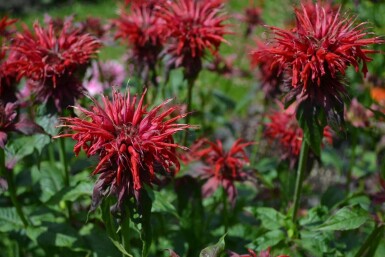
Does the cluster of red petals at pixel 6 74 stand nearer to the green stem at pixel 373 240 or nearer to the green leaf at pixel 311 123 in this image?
the green leaf at pixel 311 123

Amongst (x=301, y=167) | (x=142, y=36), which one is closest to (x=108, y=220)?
(x=301, y=167)

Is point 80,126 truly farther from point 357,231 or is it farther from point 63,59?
point 357,231

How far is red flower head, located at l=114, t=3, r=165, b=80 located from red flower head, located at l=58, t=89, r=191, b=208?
913 millimetres

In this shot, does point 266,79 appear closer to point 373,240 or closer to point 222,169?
point 222,169

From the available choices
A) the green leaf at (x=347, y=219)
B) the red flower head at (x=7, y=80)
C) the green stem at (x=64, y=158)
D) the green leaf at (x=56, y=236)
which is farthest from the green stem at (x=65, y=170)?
the green leaf at (x=347, y=219)

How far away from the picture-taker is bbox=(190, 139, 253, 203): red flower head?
2.08 metres

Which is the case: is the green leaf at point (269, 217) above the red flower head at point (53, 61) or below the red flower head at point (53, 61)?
below

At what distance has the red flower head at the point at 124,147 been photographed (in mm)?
1391

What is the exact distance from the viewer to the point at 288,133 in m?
2.22

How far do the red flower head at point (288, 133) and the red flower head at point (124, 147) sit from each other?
84 centimetres

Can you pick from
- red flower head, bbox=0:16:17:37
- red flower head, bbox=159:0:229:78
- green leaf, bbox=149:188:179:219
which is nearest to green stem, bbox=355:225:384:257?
green leaf, bbox=149:188:179:219

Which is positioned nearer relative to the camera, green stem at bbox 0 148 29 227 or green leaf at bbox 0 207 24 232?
green stem at bbox 0 148 29 227

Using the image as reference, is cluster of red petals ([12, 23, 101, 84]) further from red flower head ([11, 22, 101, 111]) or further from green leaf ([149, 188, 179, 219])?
green leaf ([149, 188, 179, 219])

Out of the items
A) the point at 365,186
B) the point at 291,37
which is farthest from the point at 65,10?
the point at 291,37
